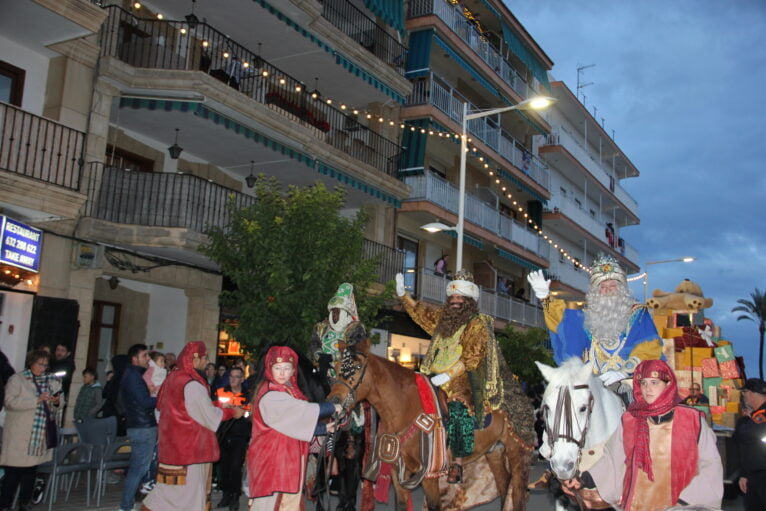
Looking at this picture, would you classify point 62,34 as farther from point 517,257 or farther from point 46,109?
point 517,257

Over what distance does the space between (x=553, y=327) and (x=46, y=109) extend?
10.2m

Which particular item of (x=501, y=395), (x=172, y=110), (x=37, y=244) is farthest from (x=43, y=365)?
(x=172, y=110)

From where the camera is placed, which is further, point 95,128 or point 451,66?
point 451,66

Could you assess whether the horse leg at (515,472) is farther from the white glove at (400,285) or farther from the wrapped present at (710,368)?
the wrapped present at (710,368)

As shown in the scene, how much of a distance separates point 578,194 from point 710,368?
28.7 metres

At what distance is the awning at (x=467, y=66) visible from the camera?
78.5ft

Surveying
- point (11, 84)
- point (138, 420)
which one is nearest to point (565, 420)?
point (138, 420)

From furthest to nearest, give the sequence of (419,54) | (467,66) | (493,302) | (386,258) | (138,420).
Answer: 1. (493,302)
2. (467,66)
3. (419,54)
4. (386,258)
5. (138,420)

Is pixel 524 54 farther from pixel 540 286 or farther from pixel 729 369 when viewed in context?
pixel 540 286

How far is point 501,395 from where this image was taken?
757 cm

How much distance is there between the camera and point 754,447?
7211 millimetres

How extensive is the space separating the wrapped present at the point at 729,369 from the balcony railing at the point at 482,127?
13654mm

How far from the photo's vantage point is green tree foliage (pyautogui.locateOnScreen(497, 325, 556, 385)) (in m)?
21.5

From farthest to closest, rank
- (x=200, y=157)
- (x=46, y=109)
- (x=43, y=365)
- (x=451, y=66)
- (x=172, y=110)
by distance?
(x=451, y=66), (x=200, y=157), (x=172, y=110), (x=46, y=109), (x=43, y=365)
